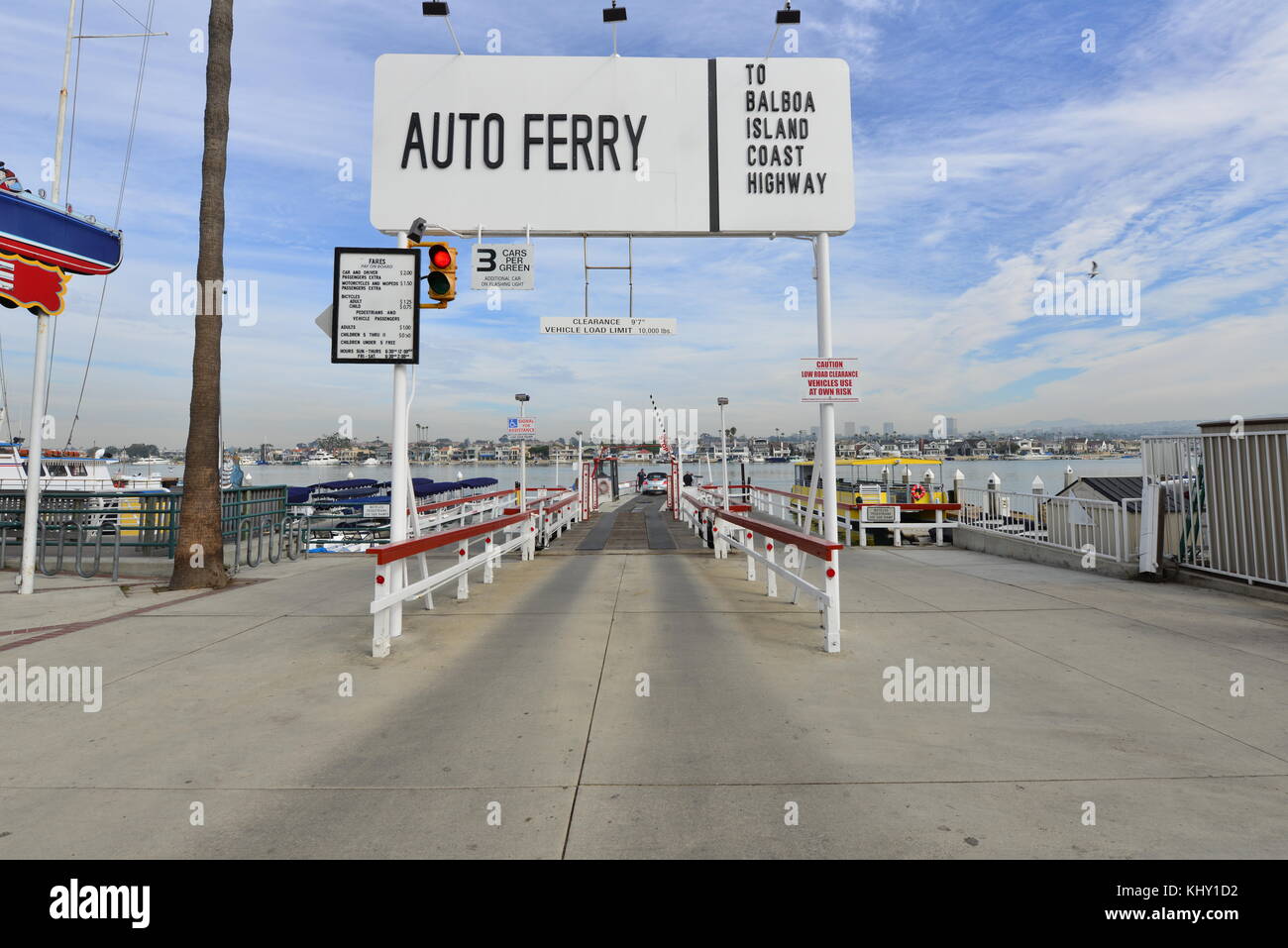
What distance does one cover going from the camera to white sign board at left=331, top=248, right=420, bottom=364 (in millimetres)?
7410

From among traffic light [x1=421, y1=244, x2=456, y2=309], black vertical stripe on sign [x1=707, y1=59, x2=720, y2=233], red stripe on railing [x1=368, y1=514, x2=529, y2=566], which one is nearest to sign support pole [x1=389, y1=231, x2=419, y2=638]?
red stripe on railing [x1=368, y1=514, x2=529, y2=566]

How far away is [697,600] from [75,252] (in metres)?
11.6

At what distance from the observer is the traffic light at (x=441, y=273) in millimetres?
7492

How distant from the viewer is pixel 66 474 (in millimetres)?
24703

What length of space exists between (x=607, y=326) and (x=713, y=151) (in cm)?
260

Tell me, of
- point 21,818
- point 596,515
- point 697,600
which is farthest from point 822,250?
point 596,515

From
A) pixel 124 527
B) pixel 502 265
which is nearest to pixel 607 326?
pixel 502 265

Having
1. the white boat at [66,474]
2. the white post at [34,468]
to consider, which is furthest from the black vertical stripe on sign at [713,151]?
the white boat at [66,474]

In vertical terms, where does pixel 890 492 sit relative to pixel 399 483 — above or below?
above

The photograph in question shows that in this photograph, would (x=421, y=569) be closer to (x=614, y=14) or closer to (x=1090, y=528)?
(x=614, y=14)

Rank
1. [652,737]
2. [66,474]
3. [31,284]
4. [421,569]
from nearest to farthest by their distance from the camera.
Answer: [652,737]
[421,569]
[31,284]
[66,474]

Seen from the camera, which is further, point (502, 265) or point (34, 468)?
point (34, 468)
